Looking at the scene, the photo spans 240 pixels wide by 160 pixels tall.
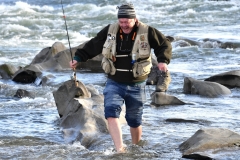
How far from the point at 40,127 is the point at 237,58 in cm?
882

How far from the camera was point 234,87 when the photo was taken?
1186 centimetres

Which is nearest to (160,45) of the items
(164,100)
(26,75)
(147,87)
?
(164,100)

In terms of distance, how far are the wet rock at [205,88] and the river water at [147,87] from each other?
0.62 feet

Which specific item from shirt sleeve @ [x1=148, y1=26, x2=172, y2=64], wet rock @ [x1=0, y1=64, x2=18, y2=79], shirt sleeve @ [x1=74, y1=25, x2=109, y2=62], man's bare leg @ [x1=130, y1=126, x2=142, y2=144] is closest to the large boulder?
man's bare leg @ [x1=130, y1=126, x2=142, y2=144]

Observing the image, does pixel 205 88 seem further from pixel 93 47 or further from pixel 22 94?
pixel 93 47

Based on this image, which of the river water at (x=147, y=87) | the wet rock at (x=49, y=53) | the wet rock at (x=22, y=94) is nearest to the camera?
the river water at (x=147, y=87)

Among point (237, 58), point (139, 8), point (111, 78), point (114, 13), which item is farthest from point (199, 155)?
point (139, 8)

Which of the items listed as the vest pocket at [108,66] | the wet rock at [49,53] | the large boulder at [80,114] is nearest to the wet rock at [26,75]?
the wet rock at [49,53]

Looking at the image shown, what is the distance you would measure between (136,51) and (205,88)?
4757 mm

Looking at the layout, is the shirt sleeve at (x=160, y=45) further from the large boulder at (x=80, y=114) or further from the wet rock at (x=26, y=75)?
the wet rock at (x=26, y=75)

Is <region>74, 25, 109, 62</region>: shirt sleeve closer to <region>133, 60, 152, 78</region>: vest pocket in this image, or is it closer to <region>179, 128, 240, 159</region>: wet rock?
<region>133, 60, 152, 78</region>: vest pocket

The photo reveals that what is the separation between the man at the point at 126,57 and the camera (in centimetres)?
654

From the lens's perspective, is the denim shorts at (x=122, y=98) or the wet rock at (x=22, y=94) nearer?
the denim shorts at (x=122, y=98)

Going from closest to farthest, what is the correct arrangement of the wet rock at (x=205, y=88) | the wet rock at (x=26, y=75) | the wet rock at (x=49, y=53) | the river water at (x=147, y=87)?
the river water at (x=147, y=87)
the wet rock at (x=205, y=88)
the wet rock at (x=26, y=75)
the wet rock at (x=49, y=53)
